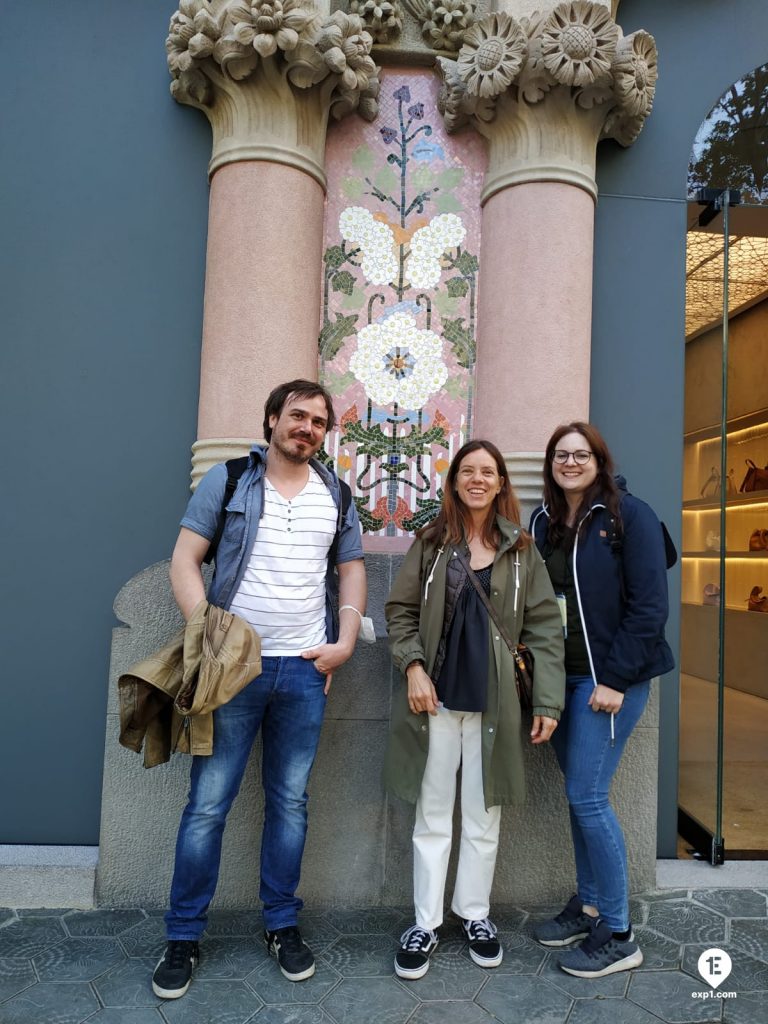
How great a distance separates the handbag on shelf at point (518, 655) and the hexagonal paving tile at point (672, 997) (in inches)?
42.2

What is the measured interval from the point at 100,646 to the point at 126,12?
3.34m

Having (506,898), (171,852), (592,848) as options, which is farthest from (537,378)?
(171,852)

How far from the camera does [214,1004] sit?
2.55 m

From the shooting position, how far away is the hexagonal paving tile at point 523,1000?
2527 mm

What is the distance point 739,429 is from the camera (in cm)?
838

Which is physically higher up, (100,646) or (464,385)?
(464,385)

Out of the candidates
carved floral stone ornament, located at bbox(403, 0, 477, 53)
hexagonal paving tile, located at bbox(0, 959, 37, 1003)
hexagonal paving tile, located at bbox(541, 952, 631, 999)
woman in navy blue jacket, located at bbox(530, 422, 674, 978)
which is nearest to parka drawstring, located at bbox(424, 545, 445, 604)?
woman in navy blue jacket, located at bbox(530, 422, 674, 978)

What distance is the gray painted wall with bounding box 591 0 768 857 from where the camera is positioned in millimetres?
3918

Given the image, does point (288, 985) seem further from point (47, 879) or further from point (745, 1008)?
point (745, 1008)

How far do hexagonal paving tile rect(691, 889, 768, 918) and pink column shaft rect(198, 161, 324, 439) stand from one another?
10.0 ft

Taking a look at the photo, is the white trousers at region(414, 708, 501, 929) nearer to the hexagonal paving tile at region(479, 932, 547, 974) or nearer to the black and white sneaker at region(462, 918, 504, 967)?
the black and white sneaker at region(462, 918, 504, 967)

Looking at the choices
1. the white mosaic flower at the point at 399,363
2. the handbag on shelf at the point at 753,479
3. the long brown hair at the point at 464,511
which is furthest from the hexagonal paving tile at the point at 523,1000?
the handbag on shelf at the point at 753,479

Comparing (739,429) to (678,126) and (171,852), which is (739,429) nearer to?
(678,126)

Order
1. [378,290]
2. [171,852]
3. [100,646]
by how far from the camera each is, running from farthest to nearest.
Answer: [378,290] < [100,646] < [171,852]
